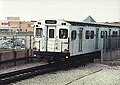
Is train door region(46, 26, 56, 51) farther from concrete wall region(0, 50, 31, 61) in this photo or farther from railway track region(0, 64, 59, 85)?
concrete wall region(0, 50, 31, 61)

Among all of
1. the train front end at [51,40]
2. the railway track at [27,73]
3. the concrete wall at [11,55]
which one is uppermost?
the train front end at [51,40]

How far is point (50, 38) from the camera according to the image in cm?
1853

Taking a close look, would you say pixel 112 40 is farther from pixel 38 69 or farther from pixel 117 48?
pixel 38 69

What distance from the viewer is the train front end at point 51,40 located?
1781 cm

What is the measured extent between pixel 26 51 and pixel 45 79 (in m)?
7.47

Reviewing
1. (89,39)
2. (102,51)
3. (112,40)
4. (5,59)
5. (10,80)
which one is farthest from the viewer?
(112,40)

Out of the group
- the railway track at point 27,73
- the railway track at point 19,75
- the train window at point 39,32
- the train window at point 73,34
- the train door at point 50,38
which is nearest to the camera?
the railway track at point 19,75

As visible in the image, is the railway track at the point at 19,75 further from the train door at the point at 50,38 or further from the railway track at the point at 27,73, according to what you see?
the train door at the point at 50,38

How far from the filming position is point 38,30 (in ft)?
62.3

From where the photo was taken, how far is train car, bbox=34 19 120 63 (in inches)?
699

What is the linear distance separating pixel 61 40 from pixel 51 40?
851mm

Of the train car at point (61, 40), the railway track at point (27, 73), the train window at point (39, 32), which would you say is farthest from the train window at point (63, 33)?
the railway track at point (27, 73)

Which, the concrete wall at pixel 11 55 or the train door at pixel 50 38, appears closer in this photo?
the concrete wall at pixel 11 55

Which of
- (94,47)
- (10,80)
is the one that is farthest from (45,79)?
(94,47)
